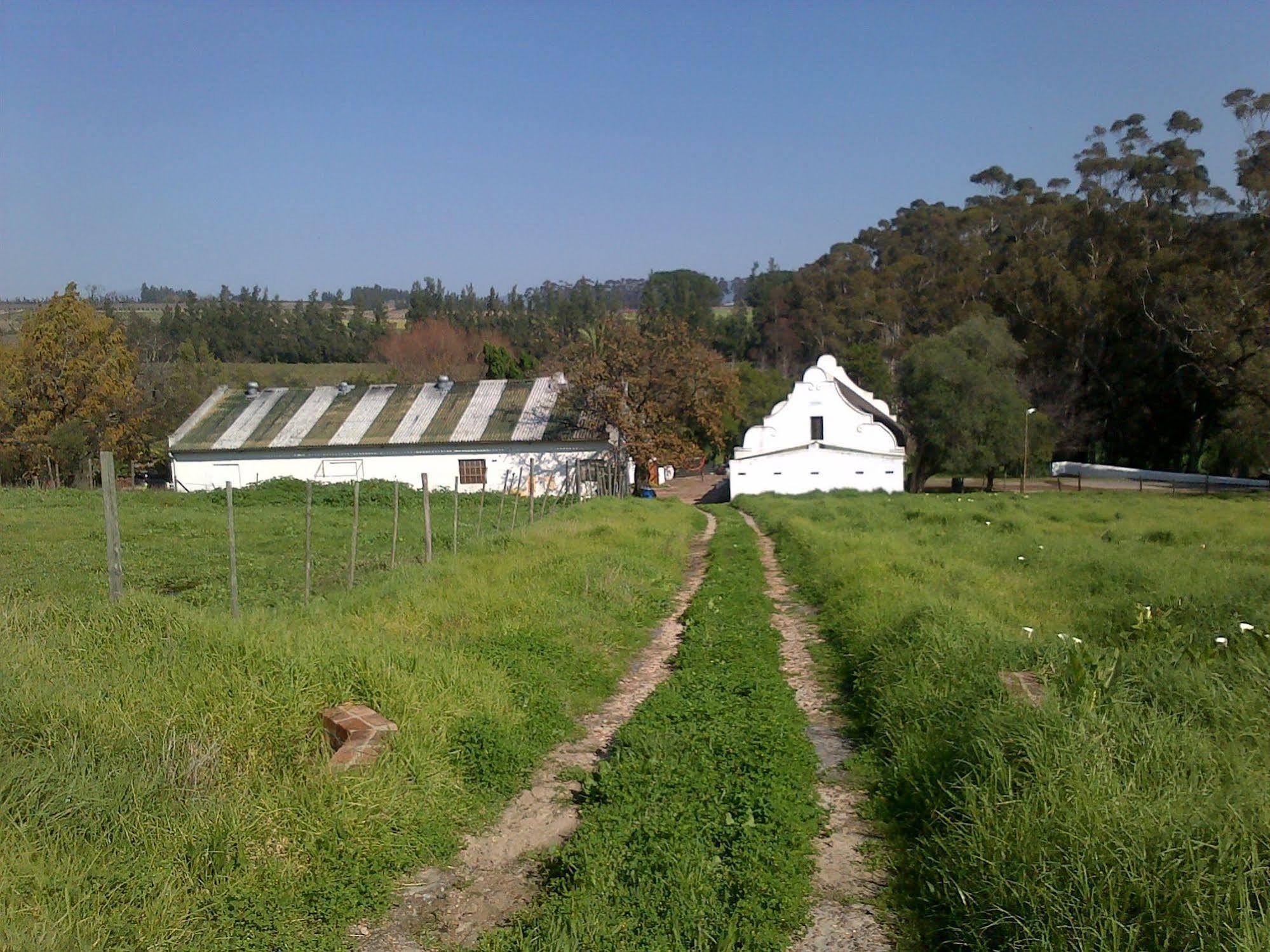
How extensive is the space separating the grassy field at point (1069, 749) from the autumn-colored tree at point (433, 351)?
70987 mm

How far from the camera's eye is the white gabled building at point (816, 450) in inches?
1586

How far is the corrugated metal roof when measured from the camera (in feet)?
130

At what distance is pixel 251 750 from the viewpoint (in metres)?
5.71

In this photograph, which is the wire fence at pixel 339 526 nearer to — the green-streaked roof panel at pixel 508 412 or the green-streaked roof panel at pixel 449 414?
the green-streaked roof panel at pixel 508 412

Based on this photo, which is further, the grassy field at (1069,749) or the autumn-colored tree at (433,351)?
the autumn-colored tree at (433,351)

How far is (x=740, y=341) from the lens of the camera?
94875 millimetres

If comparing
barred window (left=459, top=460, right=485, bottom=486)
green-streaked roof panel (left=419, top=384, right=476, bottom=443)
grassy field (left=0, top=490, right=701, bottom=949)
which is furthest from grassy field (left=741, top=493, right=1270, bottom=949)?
green-streaked roof panel (left=419, top=384, right=476, bottom=443)

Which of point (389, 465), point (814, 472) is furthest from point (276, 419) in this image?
point (814, 472)

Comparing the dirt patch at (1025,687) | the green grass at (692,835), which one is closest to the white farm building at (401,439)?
the green grass at (692,835)

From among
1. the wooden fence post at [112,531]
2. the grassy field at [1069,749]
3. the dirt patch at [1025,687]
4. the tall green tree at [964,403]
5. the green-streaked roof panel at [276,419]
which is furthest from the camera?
the tall green tree at [964,403]

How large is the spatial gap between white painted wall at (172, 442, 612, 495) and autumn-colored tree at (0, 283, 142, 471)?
131 inches

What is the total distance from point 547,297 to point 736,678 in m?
150

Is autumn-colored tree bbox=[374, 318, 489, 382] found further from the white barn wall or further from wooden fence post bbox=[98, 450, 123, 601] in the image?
wooden fence post bbox=[98, 450, 123, 601]

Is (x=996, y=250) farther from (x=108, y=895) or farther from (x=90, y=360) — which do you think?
(x=108, y=895)
